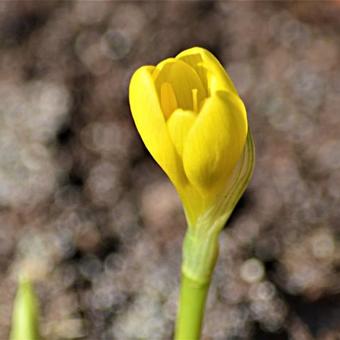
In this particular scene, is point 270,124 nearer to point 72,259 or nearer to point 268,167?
point 268,167

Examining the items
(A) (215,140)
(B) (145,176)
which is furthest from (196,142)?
(B) (145,176)

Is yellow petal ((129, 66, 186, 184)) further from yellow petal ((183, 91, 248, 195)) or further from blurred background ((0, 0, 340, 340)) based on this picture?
blurred background ((0, 0, 340, 340))

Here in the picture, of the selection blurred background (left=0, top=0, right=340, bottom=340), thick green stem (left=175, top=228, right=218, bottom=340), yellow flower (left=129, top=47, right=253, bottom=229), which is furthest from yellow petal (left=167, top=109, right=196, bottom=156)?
blurred background (left=0, top=0, right=340, bottom=340)

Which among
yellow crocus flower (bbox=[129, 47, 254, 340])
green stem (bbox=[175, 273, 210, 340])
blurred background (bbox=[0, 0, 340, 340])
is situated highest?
yellow crocus flower (bbox=[129, 47, 254, 340])

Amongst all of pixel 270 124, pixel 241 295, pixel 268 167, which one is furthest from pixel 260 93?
pixel 241 295

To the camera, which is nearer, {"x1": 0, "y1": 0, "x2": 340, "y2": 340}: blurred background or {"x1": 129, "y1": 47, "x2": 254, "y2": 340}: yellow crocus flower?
{"x1": 129, "y1": 47, "x2": 254, "y2": 340}: yellow crocus flower

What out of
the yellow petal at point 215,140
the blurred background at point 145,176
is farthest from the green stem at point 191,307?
the blurred background at point 145,176

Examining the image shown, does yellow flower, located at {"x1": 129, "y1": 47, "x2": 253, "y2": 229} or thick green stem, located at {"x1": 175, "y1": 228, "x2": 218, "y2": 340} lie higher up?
yellow flower, located at {"x1": 129, "y1": 47, "x2": 253, "y2": 229}
